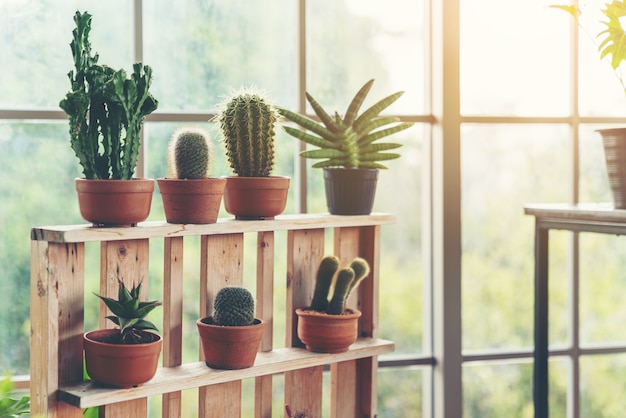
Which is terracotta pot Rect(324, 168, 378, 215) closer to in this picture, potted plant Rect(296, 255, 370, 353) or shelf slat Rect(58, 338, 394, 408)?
potted plant Rect(296, 255, 370, 353)

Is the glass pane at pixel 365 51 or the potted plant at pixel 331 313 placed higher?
the glass pane at pixel 365 51

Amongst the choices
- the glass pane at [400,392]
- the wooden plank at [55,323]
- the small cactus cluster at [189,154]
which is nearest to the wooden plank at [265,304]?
the small cactus cluster at [189,154]

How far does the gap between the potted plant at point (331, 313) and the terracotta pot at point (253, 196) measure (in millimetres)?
276

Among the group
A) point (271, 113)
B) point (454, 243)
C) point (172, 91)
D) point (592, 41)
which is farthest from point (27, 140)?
point (592, 41)

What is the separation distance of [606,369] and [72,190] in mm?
2390

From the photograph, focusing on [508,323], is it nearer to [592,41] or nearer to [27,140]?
[592,41]

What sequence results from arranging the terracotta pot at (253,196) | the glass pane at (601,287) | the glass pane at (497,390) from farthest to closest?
the glass pane at (601,287)
the glass pane at (497,390)
the terracotta pot at (253,196)

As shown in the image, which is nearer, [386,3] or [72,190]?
[72,190]

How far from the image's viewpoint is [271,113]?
2.62 m

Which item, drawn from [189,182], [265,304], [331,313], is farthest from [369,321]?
[189,182]

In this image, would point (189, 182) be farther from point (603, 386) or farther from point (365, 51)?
point (603, 386)

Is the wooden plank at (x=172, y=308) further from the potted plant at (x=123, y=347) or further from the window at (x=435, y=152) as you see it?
the window at (x=435, y=152)

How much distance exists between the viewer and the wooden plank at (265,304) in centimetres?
273

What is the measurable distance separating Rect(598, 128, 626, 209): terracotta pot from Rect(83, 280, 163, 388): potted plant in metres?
1.62
